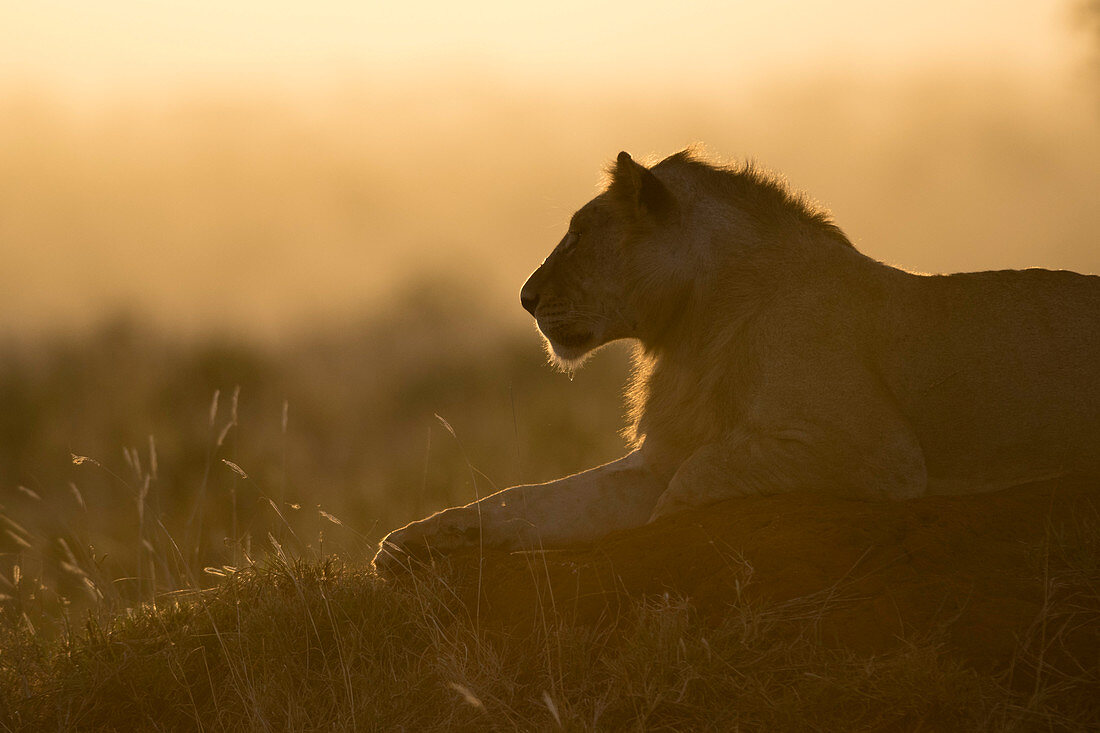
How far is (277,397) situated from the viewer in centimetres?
2031

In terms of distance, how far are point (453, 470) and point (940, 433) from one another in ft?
40.2

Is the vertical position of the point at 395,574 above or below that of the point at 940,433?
below

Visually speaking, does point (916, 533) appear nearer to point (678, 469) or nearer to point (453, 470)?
point (678, 469)

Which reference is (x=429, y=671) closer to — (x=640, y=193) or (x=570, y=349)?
(x=570, y=349)

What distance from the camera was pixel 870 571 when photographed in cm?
389

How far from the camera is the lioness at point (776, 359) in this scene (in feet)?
15.4

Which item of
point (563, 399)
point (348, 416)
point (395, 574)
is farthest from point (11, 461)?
point (395, 574)

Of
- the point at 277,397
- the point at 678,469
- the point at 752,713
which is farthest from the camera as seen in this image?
the point at 277,397

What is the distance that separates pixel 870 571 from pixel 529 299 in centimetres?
235

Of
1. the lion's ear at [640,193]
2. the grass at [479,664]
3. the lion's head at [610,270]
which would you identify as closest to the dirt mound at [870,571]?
the grass at [479,664]

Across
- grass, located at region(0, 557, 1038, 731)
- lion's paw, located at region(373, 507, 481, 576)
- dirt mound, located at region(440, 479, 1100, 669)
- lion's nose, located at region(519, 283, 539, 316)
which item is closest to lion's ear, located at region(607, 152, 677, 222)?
lion's nose, located at region(519, 283, 539, 316)

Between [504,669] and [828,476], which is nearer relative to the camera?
[504,669]

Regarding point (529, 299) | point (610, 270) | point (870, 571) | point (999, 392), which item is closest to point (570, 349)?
point (529, 299)

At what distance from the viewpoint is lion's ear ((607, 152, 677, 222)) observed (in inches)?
204
